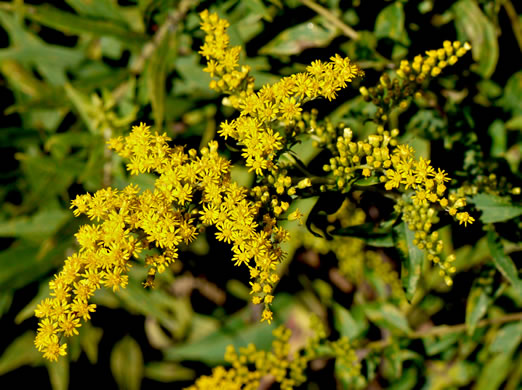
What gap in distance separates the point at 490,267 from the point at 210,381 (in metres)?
2.00

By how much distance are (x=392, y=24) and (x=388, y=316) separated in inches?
83.2

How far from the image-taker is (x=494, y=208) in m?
2.43


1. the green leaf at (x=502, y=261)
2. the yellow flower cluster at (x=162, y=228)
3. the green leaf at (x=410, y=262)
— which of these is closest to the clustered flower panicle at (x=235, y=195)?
the yellow flower cluster at (x=162, y=228)

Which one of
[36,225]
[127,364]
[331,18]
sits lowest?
[127,364]

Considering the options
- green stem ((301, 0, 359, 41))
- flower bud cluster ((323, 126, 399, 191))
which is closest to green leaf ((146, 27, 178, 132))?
green stem ((301, 0, 359, 41))

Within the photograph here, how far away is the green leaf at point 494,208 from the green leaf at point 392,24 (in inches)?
46.7

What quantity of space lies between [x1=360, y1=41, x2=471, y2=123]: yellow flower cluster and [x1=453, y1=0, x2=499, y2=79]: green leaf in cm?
89

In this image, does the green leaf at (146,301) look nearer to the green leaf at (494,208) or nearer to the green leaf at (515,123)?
the green leaf at (494,208)

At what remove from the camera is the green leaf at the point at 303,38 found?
3.10 meters

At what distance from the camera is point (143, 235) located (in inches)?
91.6

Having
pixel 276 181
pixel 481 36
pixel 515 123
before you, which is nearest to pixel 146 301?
pixel 276 181

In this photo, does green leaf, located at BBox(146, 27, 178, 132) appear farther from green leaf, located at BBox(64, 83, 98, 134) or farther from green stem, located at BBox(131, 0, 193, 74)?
green leaf, located at BBox(64, 83, 98, 134)

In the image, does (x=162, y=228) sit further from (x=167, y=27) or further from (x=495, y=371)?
(x=495, y=371)

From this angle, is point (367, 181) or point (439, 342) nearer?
point (367, 181)
